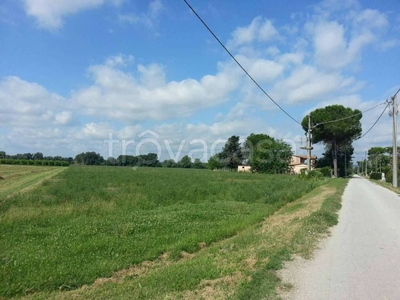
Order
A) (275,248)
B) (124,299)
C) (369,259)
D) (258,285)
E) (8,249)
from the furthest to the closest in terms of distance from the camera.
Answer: (8,249)
(275,248)
(369,259)
(258,285)
(124,299)

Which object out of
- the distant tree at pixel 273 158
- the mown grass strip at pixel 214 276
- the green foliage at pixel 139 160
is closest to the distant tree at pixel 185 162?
the green foliage at pixel 139 160

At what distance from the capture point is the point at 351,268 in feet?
19.3

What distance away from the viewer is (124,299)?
4.59m

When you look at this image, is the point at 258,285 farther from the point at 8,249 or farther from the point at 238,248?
the point at 8,249

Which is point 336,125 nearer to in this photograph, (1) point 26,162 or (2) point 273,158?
(2) point 273,158

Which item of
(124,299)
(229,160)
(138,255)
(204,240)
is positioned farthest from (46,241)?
(229,160)

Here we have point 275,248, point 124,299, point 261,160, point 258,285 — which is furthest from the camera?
point 261,160

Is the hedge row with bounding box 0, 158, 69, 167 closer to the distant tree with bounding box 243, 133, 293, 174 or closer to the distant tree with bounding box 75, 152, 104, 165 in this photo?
the distant tree with bounding box 75, 152, 104, 165

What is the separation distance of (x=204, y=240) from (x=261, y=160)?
64.4 m

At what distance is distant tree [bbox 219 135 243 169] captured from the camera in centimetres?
10056

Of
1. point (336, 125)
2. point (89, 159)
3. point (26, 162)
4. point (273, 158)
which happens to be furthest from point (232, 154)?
point (89, 159)

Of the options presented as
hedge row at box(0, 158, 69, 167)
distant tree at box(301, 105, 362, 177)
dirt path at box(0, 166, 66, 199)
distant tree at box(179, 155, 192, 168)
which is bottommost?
dirt path at box(0, 166, 66, 199)

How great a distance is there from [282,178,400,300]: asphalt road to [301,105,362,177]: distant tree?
169 ft

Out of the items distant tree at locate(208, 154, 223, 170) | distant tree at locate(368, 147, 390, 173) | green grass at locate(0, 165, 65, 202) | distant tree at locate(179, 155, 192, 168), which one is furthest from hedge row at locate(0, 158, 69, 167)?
distant tree at locate(368, 147, 390, 173)
